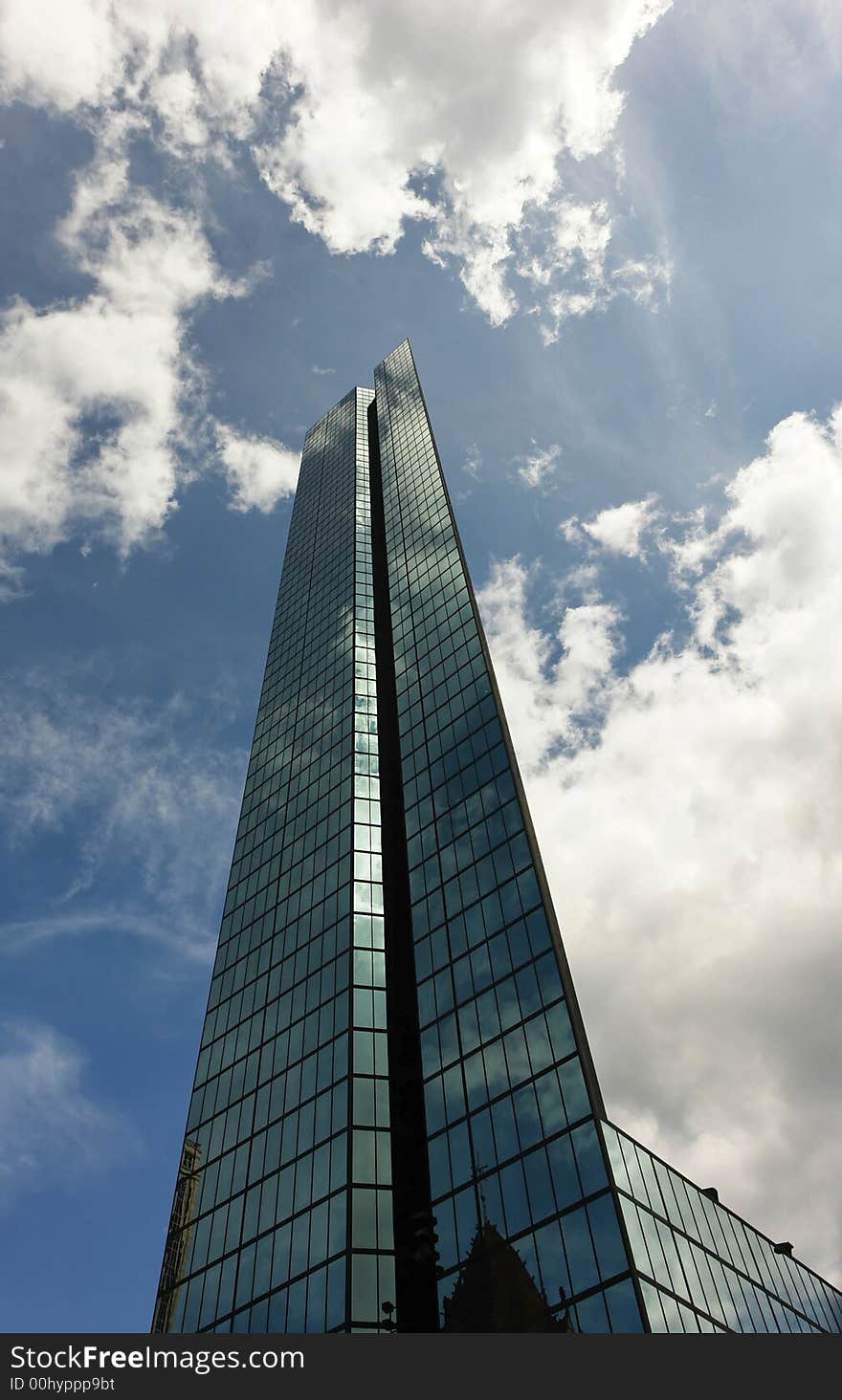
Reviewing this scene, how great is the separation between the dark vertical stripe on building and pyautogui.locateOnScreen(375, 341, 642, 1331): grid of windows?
4.75ft

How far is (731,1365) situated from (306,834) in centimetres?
5090

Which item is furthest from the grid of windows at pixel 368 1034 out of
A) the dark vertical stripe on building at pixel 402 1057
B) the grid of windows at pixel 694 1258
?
the grid of windows at pixel 694 1258

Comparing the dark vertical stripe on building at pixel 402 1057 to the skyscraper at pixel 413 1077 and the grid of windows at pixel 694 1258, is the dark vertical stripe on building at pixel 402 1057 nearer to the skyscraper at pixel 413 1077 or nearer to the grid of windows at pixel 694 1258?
the skyscraper at pixel 413 1077

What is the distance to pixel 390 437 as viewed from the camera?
11544cm

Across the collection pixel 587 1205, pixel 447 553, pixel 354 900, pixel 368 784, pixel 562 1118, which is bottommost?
pixel 587 1205

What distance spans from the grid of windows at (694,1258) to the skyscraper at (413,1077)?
16 cm

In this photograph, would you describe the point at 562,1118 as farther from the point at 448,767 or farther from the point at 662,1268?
the point at 448,767

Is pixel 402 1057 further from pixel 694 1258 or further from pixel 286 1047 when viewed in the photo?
pixel 694 1258

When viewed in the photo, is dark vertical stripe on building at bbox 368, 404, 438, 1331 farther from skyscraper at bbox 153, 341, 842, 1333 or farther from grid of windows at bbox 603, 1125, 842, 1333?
grid of windows at bbox 603, 1125, 842, 1333

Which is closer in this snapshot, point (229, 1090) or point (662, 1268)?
point (662, 1268)

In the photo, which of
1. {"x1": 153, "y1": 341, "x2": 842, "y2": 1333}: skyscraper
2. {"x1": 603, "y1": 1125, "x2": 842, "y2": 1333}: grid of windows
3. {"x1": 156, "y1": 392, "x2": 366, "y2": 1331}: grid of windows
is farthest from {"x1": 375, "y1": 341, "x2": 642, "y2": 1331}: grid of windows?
{"x1": 156, "y1": 392, "x2": 366, "y2": 1331}: grid of windows

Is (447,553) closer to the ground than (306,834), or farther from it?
farther from it

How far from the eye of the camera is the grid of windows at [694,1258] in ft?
118

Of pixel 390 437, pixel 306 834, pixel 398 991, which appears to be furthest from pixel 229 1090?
pixel 390 437
